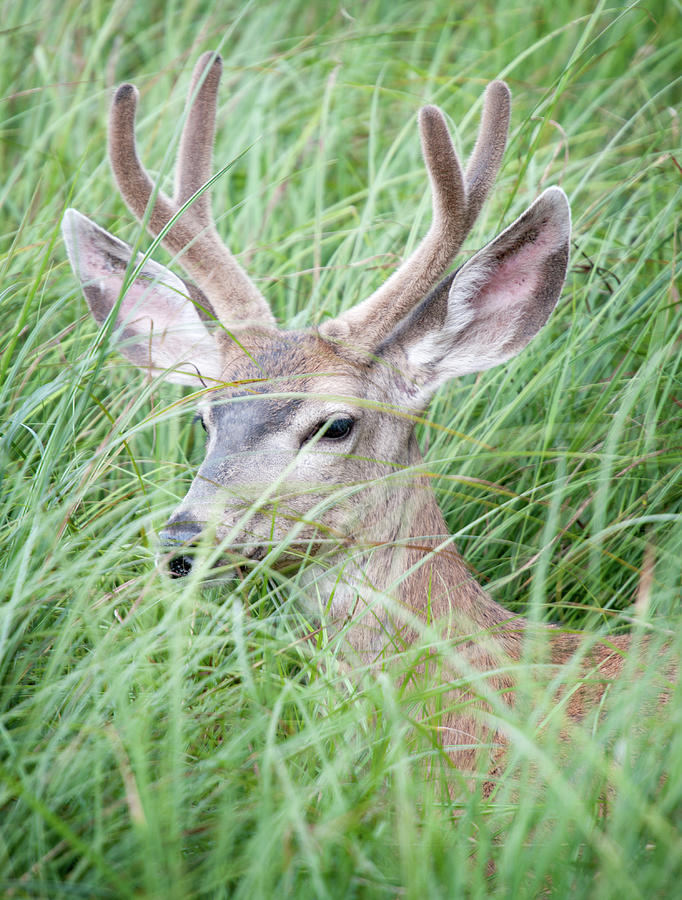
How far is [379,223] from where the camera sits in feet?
14.9

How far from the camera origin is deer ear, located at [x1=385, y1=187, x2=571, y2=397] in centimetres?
328

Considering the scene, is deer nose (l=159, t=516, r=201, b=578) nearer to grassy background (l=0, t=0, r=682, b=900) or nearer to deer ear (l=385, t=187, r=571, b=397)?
grassy background (l=0, t=0, r=682, b=900)

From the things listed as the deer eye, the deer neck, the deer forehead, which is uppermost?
the deer forehead

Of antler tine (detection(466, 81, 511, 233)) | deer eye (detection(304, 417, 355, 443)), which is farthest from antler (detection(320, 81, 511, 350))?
deer eye (detection(304, 417, 355, 443))

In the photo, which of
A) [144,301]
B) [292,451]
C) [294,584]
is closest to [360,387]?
[292,451]

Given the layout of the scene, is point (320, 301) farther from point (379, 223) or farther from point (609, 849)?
point (609, 849)

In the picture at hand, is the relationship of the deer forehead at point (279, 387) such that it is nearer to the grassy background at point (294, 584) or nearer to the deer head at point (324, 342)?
the deer head at point (324, 342)

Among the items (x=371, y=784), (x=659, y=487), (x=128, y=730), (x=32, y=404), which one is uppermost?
(x=32, y=404)

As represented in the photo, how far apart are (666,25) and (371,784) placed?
482 centimetres

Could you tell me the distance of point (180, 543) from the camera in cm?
266

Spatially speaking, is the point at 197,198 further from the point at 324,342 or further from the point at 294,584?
the point at 294,584

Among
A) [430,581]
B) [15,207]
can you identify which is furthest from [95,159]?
[430,581]

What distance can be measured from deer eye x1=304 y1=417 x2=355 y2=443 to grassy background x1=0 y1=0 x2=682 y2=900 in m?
0.35

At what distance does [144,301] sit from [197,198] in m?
0.43
